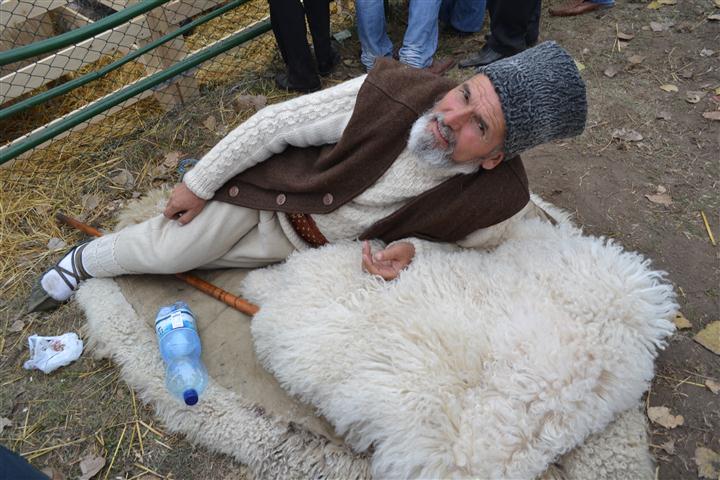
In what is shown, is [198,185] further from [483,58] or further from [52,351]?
[483,58]

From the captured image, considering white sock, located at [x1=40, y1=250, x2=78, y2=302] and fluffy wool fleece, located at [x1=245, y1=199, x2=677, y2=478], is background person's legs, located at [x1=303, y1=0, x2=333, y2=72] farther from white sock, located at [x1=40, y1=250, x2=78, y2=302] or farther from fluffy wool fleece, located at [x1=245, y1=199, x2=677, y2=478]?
white sock, located at [x1=40, y1=250, x2=78, y2=302]

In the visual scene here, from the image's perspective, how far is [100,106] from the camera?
337cm

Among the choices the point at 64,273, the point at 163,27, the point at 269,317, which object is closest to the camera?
the point at 269,317

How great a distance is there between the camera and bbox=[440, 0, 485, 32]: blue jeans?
4551mm

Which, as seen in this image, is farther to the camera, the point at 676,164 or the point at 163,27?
the point at 163,27

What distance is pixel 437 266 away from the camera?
2254 mm

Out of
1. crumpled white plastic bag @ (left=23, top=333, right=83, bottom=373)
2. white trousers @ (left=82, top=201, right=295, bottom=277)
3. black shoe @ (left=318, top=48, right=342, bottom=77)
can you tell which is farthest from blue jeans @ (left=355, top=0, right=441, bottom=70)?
crumpled white plastic bag @ (left=23, top=333, right=83, bottom=373)

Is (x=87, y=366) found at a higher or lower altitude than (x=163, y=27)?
lower

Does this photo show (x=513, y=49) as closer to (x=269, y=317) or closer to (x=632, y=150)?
(x=632, y=150)

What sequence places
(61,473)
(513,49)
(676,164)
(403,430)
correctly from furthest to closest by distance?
(513,49) < (676,164) < (61,473) < (403,430)

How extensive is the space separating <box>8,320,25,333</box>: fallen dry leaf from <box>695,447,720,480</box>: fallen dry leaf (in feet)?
10.3

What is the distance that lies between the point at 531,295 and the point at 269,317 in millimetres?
1118

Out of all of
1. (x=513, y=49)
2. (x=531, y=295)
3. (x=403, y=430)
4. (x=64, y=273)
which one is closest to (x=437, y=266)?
(x=531, y=295)

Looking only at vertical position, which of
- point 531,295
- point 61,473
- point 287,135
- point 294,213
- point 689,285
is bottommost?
point 689,285
